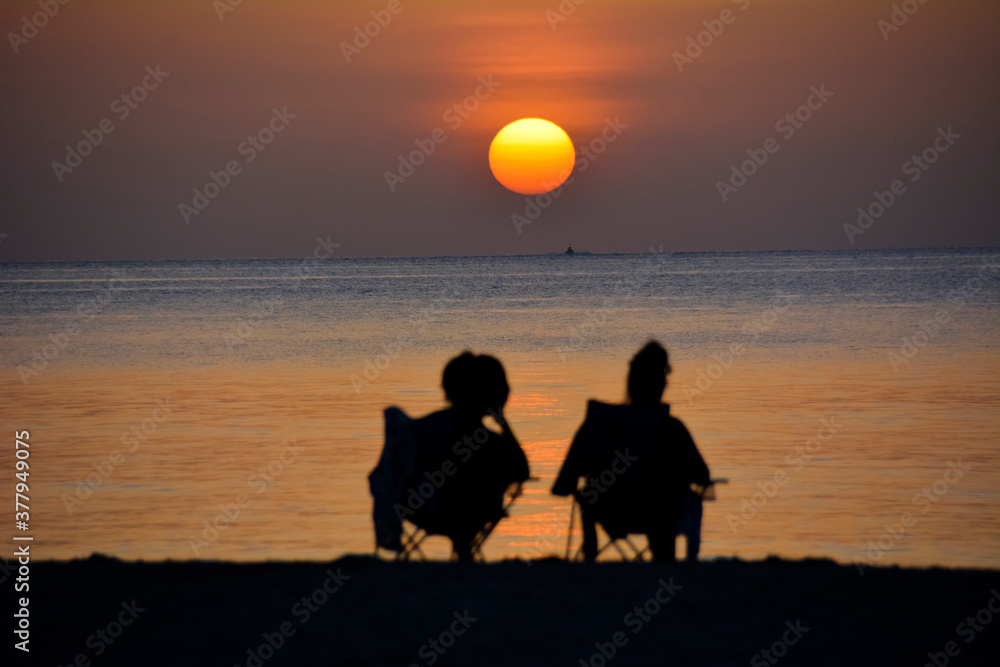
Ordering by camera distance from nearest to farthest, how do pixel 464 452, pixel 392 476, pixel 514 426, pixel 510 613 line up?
pixel 510 613 < pixel 392 476 < pixel 464 452 < pixel 514 426

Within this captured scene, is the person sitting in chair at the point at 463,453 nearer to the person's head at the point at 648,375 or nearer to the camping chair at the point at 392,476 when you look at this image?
the camping chair at the point at 392,476

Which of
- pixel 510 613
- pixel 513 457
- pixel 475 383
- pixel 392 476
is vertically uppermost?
pixel 475 383

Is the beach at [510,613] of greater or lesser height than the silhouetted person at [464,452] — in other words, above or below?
below

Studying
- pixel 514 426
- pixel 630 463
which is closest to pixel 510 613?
pixel 630 463

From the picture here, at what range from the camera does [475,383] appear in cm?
533

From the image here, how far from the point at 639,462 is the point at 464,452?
2.90 feet

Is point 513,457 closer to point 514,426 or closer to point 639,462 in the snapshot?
point 639,462

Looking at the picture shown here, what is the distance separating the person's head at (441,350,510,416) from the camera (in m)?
5.32

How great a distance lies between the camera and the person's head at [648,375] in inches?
213

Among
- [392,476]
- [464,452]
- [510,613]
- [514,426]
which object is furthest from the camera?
[514,426]

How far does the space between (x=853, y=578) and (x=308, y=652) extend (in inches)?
96.0

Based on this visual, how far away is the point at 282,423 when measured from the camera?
13.3 meters

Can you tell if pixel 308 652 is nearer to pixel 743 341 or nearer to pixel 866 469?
pixel 866 469

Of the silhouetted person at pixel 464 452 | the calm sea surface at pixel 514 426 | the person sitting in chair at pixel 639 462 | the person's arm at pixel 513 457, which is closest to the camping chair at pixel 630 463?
the person sitting in chair at pixel 639 462
